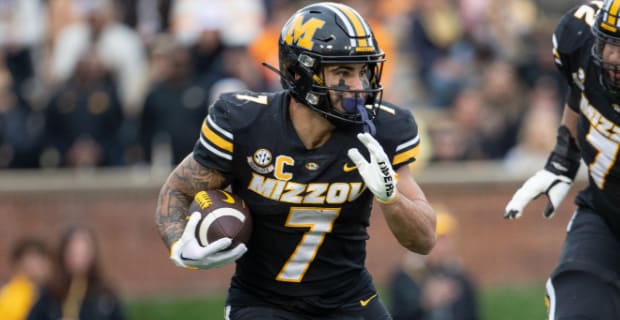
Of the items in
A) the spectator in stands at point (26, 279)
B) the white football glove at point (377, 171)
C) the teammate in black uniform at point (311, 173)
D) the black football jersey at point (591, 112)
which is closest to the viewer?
the white football glove at point (377, 171)

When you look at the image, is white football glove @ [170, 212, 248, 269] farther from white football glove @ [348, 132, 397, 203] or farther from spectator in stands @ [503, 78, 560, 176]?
spectator in stands @ [503, 78, 560, 176]

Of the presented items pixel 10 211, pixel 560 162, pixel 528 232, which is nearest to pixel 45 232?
pixel 10 211

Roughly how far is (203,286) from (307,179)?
6.41 meters

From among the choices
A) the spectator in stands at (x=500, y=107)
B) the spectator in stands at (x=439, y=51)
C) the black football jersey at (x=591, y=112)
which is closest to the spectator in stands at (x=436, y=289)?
the spectator in stands at (x=500, y=107)

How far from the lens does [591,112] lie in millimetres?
6219

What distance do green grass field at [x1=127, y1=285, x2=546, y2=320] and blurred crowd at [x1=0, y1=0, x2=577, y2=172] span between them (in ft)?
3.78

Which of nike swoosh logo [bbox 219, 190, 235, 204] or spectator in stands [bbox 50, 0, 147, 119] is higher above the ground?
nike swoosh logo [bbox 219, 190, 235, 204]

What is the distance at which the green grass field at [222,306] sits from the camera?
11703mm

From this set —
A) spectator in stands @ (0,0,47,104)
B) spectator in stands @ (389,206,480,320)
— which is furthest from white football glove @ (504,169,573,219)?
spectator in stands @ (0,0,47,104)

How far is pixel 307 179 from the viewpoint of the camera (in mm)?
5785

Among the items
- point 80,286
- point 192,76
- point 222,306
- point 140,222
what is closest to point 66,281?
point 80,286

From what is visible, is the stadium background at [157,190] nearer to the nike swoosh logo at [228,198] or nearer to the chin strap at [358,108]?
the nike swoosh logo at [228,198]

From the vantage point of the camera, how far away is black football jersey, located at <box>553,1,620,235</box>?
612cm

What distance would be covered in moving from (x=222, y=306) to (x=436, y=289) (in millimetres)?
2432
